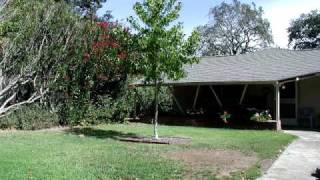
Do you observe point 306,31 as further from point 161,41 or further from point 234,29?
point 161,41

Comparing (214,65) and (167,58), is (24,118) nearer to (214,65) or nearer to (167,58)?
(167,58)

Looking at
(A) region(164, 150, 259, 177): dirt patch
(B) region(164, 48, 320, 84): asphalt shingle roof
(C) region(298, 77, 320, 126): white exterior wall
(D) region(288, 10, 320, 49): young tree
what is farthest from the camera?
(D) region(288, 10, 320, 49): young tree

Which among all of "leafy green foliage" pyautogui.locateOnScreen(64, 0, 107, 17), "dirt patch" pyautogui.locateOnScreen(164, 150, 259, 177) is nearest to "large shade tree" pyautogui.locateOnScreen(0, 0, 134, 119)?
"dirt patch" pyautogui.locateOnScreen(164, 150, 259, 177)

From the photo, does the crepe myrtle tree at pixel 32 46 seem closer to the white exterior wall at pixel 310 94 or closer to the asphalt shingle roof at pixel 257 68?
the asphalt shingle roof at pixel 257 68

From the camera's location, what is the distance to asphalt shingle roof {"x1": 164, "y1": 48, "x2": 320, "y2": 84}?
2284 centimetres

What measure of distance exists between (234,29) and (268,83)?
47.5 m

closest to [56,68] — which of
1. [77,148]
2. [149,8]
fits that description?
[149,8]

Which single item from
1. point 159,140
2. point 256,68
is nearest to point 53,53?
point 159,140

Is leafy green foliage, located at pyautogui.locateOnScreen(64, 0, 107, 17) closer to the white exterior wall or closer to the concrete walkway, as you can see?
the white exterior wall

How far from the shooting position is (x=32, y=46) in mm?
20875

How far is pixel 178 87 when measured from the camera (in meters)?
28.8

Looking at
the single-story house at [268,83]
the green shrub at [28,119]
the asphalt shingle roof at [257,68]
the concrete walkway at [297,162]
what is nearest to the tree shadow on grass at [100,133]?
the green shrub at [28,119]

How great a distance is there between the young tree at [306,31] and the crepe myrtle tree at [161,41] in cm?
5063

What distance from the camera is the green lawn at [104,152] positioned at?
1042 centimetres
